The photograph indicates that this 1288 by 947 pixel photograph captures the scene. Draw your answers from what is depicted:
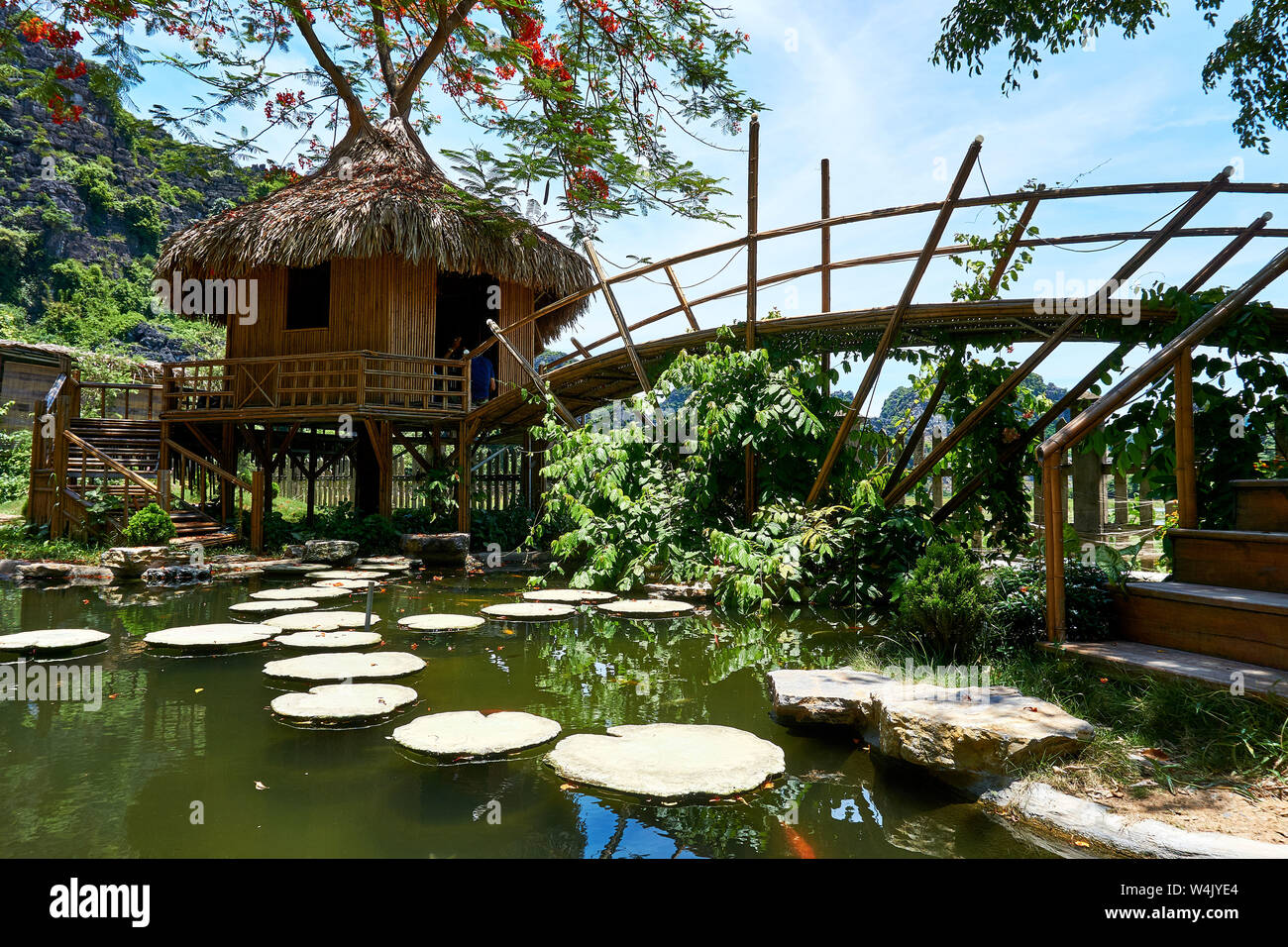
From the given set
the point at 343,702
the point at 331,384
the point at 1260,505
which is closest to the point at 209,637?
the point at 343,702

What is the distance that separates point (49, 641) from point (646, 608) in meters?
4.15

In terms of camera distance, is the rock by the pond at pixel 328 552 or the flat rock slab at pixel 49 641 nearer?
the flat rock slab at pixel 49 641

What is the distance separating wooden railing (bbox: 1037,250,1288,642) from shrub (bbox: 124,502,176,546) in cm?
1003

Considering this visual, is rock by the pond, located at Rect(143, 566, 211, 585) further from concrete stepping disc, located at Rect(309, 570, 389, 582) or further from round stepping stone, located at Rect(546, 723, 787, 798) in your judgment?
round stepping stone, located at Rect(546, 723, 787, 798)

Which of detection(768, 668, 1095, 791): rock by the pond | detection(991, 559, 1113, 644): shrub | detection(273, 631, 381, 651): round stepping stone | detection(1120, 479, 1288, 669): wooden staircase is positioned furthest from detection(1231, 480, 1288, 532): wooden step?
detection(273, 631, 381, 651): round stepping stone

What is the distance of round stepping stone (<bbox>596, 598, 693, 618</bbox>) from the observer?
622 cm

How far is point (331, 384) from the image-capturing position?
37.5 feet

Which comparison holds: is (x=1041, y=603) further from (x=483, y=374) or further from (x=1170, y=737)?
(x=483, y=374)

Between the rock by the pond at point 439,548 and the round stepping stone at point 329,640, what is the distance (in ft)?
15.6

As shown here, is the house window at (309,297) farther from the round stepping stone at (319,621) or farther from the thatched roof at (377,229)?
the round stepping stone at (319,621)

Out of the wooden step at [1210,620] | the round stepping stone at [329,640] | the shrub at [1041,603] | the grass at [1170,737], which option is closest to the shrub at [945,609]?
the shrub at [1041,603]

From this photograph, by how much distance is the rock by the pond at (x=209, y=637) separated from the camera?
486cm
